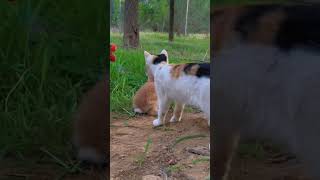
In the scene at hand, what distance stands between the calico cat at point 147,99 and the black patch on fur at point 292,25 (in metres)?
1.58

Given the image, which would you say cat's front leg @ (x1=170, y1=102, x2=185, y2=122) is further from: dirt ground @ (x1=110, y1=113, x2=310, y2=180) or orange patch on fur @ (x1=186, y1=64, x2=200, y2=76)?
orange patch on fur @ (x1=186, y1=64, x2=200, y2=76)

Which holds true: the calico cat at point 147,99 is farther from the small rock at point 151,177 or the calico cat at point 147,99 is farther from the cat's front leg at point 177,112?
the small rock at point 151,177

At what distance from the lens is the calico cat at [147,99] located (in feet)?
7.22

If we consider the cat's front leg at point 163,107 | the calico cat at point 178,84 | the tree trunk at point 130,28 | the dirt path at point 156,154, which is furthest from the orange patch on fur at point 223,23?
the tree trunk at point 130,28

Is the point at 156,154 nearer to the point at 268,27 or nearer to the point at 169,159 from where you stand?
the point at 169,159

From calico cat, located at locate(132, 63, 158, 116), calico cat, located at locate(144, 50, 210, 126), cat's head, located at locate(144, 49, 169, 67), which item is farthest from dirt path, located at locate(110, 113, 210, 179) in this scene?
cat's head, located at locate(144, 49, 169, 67)

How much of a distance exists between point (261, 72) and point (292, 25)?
92 millimetres

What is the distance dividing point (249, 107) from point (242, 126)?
3 cm
